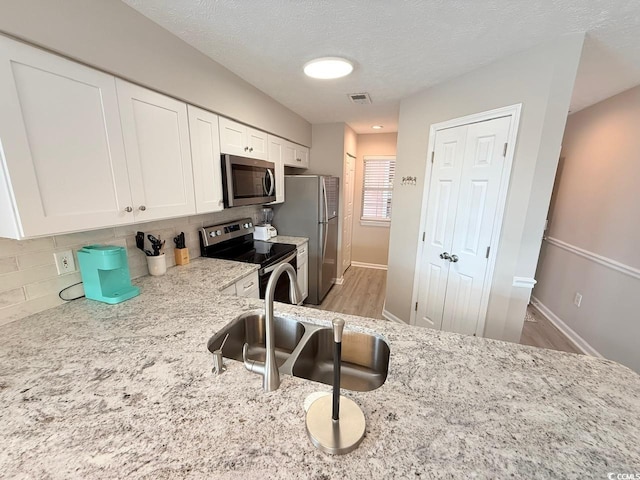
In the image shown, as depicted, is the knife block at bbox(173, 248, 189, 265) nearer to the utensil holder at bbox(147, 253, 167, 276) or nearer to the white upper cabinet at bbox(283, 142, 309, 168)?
the utensil holder at bbox(147, 253, 167, 276)

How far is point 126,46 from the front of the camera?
1.29 m

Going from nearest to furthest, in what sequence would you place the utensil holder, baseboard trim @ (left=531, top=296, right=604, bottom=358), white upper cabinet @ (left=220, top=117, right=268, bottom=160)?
the utensil holder
white upper cabinet @ (left=220, top=117, right=268, bottom=160)
baseboard trim @ (left=531, top=296, right=604, bottom=358)

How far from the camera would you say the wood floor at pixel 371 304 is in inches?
107

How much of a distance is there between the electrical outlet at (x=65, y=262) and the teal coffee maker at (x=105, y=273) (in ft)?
0.15

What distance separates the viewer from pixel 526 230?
Result: 5.85ft

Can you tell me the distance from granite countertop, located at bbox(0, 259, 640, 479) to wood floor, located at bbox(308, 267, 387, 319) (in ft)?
7.58

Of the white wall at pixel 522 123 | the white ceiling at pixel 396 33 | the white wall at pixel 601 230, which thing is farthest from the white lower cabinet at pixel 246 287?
the white wall at pixel 601 230

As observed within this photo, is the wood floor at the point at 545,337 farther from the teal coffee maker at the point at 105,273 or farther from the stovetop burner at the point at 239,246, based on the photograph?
the teal coffee maker at the point at 105,273

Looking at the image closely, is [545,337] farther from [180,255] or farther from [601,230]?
[180,255]

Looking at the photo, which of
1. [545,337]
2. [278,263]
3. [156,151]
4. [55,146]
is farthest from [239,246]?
[545,337]

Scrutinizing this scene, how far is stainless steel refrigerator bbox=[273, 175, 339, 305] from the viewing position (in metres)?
3.13

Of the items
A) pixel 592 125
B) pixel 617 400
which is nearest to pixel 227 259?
pixel 617 400

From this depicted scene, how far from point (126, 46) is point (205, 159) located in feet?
2.41

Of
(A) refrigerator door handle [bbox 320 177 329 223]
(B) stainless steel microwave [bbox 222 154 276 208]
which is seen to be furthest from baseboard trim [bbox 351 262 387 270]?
(B) stainless steel microwave [bbox 222 154 276 208]
